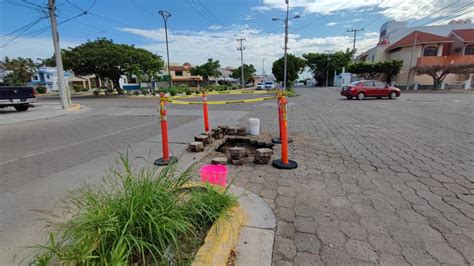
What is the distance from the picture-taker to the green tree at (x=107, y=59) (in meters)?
25.5

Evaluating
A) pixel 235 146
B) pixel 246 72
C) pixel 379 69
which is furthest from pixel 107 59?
pixel 246 72

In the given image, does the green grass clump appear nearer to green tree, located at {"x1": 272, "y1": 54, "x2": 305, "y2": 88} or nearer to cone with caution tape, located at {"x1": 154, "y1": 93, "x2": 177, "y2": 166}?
cone with caution tape, located at {"x1": 154, "y1": 93, "x2": 177, "y2": 166}

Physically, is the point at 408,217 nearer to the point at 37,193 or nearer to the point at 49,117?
the point at 37,193

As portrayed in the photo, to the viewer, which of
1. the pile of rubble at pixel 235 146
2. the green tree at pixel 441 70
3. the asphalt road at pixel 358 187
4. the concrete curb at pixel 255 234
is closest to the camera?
the concrete curb at pixel 255 234

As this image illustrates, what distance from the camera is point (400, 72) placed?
3447 centimetres

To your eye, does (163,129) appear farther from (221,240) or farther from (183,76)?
(183,76)

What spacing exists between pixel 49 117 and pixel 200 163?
37.5 ft

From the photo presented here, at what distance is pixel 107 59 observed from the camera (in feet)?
85.6

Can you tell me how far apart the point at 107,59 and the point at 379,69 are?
36.5m

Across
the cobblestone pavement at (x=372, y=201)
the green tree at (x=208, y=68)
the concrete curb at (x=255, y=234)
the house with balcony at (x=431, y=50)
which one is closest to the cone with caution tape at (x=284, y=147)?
the cobblestone pavement at (x=372, y=201)

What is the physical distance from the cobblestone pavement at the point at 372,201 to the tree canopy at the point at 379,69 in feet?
106

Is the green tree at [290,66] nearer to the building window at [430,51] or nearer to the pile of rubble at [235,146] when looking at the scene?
the building window at [430,51]

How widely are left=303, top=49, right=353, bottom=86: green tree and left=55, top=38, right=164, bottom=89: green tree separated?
1669 inches

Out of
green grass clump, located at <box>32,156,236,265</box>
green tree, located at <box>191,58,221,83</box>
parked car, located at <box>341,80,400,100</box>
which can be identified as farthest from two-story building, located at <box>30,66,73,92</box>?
green grass clump, located at <box>32,156,236,265</box>
